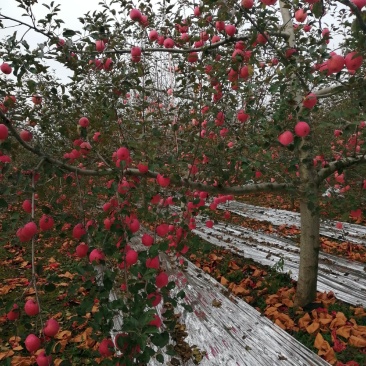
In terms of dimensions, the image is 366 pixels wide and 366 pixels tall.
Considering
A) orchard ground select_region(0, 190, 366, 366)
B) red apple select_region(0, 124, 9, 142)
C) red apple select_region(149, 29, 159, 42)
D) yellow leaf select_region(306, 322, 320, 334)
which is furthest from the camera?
red apple select_region(149, 29, 159, 42)

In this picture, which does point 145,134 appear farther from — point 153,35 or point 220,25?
point 153,35

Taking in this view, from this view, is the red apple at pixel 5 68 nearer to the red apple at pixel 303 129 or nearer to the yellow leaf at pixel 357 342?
the red apple at pixel 303 129

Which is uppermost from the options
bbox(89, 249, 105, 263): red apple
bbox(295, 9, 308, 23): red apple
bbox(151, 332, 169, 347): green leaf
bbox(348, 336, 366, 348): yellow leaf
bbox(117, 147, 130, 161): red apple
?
bbox(295, 9, 308, 23): red apple

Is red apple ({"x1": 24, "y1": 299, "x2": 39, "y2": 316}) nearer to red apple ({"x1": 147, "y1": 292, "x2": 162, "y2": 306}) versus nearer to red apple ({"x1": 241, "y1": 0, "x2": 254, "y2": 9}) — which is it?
red apple ({"x1": 147, "y1": 292, "x2": 162, "y2": 306})

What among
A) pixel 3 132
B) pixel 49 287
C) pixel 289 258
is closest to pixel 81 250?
pixel 49 287

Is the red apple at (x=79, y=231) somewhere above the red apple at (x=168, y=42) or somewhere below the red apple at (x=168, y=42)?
below

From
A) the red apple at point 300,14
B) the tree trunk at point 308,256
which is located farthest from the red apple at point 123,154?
the tree trunk at point 308,256

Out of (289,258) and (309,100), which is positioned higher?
(309,100)

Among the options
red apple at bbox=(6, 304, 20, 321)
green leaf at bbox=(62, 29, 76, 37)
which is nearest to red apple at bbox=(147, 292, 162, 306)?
red apple at bbox=(6, 304, 20, 321)

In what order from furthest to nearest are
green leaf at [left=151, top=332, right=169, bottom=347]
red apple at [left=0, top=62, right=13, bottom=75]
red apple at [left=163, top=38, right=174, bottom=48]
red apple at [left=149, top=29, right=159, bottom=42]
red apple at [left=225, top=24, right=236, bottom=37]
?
red apple at [left=149, top=29, right=159, bottom=42] → red apple at [left=163, top=38, right=174, bottom=48] → red apple at [left=225, top=24, right=236, bottom=37] → red apple at [left=0, top=62, right=13, bottom=75] → green leaf at [left=151, top=332, right=169, bottom=347]

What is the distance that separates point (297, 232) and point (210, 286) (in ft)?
7.75

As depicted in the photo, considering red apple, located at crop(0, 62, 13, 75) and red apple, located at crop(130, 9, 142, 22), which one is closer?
red apple, located at crop(0, 62, 13, 75)

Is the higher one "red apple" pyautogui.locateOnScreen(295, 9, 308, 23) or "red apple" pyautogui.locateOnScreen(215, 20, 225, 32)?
"red apple" pyautogui.locateOnScreen(295, 9, 308, 23)

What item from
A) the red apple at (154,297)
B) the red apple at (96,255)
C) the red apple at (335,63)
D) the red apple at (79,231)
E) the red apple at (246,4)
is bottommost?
the red apple at (154,297)
